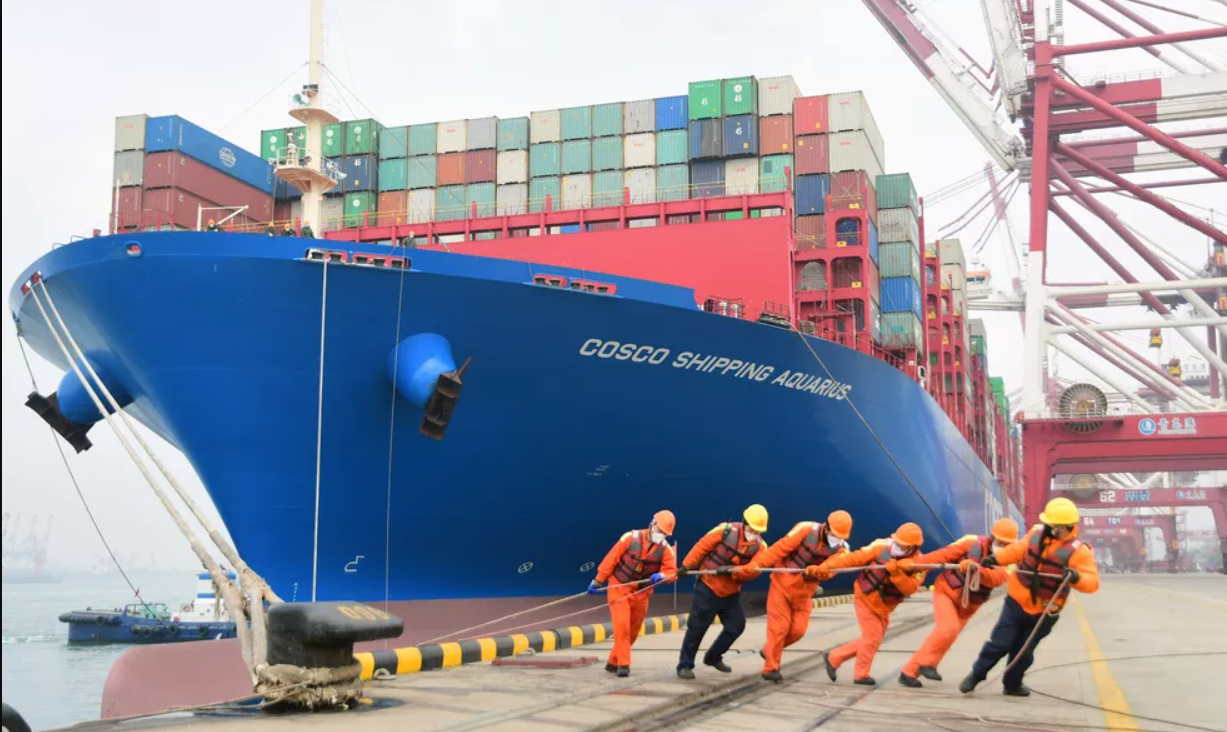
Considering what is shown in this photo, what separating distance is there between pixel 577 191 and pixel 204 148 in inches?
322

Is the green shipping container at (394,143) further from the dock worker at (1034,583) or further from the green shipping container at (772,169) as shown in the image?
the dock worker at (1034,583)

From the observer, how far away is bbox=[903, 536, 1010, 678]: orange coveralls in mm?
8500

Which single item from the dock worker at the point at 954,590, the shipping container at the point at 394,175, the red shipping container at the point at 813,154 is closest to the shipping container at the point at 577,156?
the shipping container at the point at 394,175

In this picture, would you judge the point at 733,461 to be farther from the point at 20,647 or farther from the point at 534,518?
the point at 20,647

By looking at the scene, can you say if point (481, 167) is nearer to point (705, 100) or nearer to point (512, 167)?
point (512, 167)

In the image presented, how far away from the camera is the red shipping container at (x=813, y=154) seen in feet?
81.2

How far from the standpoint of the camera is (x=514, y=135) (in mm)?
25703

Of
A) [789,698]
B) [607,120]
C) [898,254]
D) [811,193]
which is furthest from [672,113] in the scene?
[789,698]

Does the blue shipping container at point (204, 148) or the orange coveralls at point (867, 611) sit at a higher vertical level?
the blue shipping container at point (204, 148)

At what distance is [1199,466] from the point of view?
43656mm

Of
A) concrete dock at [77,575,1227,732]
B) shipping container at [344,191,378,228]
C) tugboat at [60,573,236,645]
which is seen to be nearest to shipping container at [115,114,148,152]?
shipping container at [344,191,378,228]

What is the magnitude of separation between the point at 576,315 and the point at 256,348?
171 inches

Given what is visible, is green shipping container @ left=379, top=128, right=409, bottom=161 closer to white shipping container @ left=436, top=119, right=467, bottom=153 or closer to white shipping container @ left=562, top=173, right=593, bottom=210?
white shipping container @ left=436, top=119, right=467, bottom=153

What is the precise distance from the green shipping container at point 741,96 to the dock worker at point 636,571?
55.1 feet
